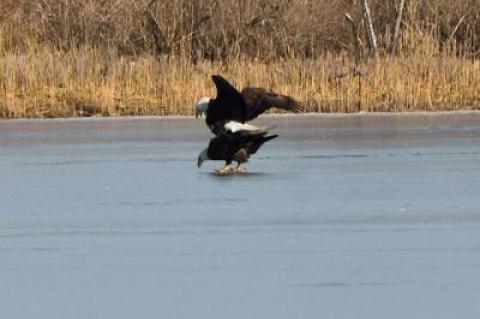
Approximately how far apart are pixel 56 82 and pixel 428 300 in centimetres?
1247

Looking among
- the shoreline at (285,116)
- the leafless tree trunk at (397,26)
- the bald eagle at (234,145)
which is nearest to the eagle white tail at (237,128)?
the bald eagle at (234,145)

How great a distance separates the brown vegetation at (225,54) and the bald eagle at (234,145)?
18.3 feet

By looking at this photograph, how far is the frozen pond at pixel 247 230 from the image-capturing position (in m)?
5.91

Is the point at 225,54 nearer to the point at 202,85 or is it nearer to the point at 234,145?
the point at 202,85

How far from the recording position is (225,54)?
20.9 meters

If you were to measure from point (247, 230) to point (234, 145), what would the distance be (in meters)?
3.37

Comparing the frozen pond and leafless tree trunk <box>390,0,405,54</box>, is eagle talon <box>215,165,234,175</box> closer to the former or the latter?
the frozen pond

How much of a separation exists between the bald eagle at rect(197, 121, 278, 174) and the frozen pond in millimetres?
180

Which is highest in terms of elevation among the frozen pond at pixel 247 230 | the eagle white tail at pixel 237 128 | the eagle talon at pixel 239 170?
the eagle white tail at pixel 237 128

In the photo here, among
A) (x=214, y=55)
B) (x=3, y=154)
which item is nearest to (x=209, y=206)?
(x=3, y=154)

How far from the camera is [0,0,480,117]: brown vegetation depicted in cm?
1716

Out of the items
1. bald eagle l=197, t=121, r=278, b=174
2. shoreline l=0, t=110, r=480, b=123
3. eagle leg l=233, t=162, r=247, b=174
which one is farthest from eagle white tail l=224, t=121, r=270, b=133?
shoreline l=0, t=110, r=480, b=123

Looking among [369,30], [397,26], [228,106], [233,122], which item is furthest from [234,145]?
[397,26]

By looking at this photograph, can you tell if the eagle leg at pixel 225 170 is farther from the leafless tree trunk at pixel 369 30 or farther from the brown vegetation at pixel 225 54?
the leafless tree trunk at pixel 369 30
